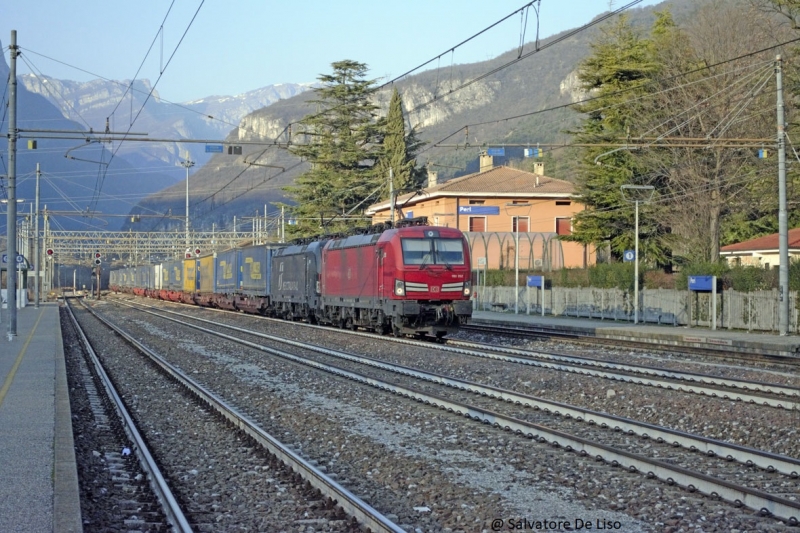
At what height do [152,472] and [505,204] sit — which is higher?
[505,204]

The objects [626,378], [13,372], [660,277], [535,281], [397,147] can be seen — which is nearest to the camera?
[626,378]

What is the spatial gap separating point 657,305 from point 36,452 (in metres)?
30.3

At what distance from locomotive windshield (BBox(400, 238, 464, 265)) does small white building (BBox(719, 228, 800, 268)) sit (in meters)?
22.9

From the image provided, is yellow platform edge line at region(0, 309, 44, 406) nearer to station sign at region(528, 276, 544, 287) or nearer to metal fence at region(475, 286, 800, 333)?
station sign at region(528, 276, 544, 287)

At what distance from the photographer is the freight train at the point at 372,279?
2603 centimetres

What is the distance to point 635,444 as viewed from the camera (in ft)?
35.3

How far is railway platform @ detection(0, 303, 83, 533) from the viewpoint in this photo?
7.23 metres

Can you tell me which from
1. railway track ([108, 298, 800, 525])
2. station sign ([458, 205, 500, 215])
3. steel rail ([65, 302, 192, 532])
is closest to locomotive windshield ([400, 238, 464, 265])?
railway track ([108, 298, 800, 525])

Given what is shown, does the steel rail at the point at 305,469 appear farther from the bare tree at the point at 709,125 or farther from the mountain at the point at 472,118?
the mountain at the point at 472,118

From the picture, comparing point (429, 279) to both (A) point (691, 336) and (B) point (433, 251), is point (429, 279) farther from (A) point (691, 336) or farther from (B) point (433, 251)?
(A) point (691, 336)

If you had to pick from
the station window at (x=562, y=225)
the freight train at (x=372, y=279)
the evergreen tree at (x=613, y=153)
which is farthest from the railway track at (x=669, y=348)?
the station window at (x=562, y=225)

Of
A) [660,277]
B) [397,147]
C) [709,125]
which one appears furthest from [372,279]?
[397,147]

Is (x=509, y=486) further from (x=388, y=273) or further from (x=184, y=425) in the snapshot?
(x=388, y=273)

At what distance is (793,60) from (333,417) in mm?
29039
